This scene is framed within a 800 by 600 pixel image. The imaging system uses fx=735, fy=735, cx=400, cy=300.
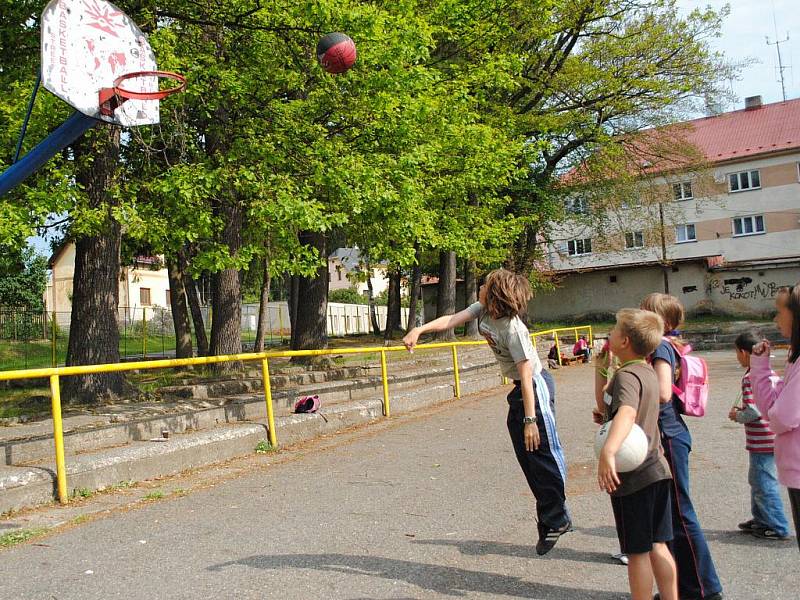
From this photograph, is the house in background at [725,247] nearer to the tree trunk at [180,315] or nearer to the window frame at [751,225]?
the window frame at [751,225]

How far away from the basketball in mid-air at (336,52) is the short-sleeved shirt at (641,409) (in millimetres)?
6771

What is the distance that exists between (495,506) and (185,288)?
17834 millimetres

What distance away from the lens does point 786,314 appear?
323 cm

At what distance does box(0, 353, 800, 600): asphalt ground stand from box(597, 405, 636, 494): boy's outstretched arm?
3.45 ft

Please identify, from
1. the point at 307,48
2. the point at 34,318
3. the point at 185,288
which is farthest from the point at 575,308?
the point at 307,48

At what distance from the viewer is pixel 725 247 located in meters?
43.3

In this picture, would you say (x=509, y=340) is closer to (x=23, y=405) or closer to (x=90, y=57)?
(x=90, y=57)

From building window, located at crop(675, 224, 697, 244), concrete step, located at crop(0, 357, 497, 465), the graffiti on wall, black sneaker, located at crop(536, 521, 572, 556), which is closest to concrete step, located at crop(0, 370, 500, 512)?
concrete step, located at crop(0, 357, 497, 465)

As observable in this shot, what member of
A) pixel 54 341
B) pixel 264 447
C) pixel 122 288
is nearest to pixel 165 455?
pixel 264 447

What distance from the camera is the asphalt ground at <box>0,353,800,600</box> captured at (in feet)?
13.8

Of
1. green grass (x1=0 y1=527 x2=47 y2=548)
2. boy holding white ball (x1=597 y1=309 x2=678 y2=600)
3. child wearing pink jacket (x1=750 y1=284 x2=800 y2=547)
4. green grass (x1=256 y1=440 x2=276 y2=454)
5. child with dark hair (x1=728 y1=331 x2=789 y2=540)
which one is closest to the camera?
child wearing pink jacket (x1=750 y1=284 x2=800 y2=547)

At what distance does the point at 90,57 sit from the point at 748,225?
43.6 metres

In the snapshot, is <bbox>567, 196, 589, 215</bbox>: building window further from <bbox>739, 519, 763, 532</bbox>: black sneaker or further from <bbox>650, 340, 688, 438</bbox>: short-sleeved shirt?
<bbox>650, 340, 688, 438</bbox>: short-sleeved shirt

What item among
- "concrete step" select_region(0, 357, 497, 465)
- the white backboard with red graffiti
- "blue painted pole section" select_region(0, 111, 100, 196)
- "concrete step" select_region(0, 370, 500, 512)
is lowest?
"concrete step" select_region(0, 370, 500, 512)
